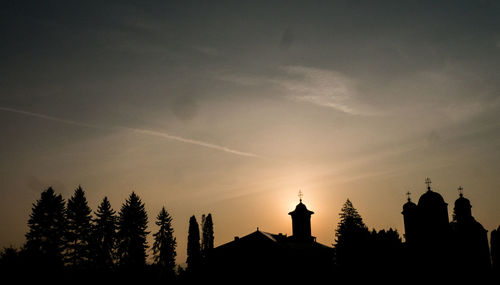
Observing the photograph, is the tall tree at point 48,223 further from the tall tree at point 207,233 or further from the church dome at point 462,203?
the church dome at point 462,203

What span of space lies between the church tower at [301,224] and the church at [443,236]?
14178 mm

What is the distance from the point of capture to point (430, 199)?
54.5 m

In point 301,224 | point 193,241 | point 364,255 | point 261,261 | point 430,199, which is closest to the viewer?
point 364,255

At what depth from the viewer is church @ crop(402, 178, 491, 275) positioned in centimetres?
4994

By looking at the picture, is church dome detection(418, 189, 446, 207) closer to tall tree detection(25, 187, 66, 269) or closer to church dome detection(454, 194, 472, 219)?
church dome detection(454, 194, 472, 219)

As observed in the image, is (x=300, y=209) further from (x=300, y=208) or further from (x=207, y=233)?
(x=207, y=233)

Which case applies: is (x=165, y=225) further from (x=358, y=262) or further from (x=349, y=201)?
(x=358, y=262)

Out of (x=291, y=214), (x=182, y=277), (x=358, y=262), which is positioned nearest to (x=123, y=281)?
(x=182, y=277)

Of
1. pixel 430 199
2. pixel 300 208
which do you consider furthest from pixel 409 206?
pixel 300 208

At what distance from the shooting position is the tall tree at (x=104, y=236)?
169ft

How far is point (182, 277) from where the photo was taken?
49000 millimetres

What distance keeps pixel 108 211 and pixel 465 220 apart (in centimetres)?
5199

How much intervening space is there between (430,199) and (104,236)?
146 ft

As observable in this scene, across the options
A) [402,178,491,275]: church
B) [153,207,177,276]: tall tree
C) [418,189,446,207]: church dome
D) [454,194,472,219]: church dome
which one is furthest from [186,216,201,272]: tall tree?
[454,194,472,219]: church dome
